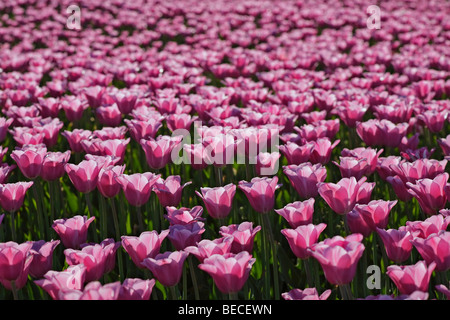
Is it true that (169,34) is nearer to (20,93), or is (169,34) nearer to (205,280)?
(20,93)

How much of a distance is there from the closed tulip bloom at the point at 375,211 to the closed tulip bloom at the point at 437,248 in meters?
0.26

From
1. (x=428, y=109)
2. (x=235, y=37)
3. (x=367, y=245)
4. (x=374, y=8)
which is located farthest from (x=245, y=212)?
(x=374, y=8)

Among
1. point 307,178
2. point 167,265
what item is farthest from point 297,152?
point 167,265

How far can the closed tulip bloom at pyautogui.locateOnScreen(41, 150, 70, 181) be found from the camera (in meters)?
2.87

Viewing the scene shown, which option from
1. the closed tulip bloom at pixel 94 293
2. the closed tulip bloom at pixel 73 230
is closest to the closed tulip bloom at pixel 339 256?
the closed tulip bloom at pixel 94 293

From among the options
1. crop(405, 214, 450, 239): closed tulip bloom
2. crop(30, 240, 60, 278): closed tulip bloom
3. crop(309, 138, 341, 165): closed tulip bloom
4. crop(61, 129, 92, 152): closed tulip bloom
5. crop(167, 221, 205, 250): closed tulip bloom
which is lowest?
crop(30, 240, 60, 278): closed tulip bloom

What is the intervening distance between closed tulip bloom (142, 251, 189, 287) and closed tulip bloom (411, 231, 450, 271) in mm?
872

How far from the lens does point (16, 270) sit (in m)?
1.99

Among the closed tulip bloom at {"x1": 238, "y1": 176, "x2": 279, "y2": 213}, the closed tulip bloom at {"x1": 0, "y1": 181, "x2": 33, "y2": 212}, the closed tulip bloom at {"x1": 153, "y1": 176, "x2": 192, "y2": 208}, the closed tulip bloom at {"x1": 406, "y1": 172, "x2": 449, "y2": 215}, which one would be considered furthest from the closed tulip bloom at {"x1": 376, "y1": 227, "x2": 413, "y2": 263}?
the closed tulip bloom at {"x1": 0, "y1": 181, "x2": 33, "y2": 212}

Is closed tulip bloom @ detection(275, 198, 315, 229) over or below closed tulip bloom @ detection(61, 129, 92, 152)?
below

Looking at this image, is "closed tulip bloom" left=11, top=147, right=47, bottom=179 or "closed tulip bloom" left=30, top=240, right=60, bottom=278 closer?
"closed tulip bloom" left=30, top=240, right=60, bottom=278

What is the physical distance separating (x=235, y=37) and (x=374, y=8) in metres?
3.70

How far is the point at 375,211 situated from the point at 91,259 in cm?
116

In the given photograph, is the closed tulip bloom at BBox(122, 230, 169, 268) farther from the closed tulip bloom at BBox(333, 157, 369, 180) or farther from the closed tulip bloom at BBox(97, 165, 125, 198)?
the closed tulip bloom at BBox(333, 157, 369, 180)
